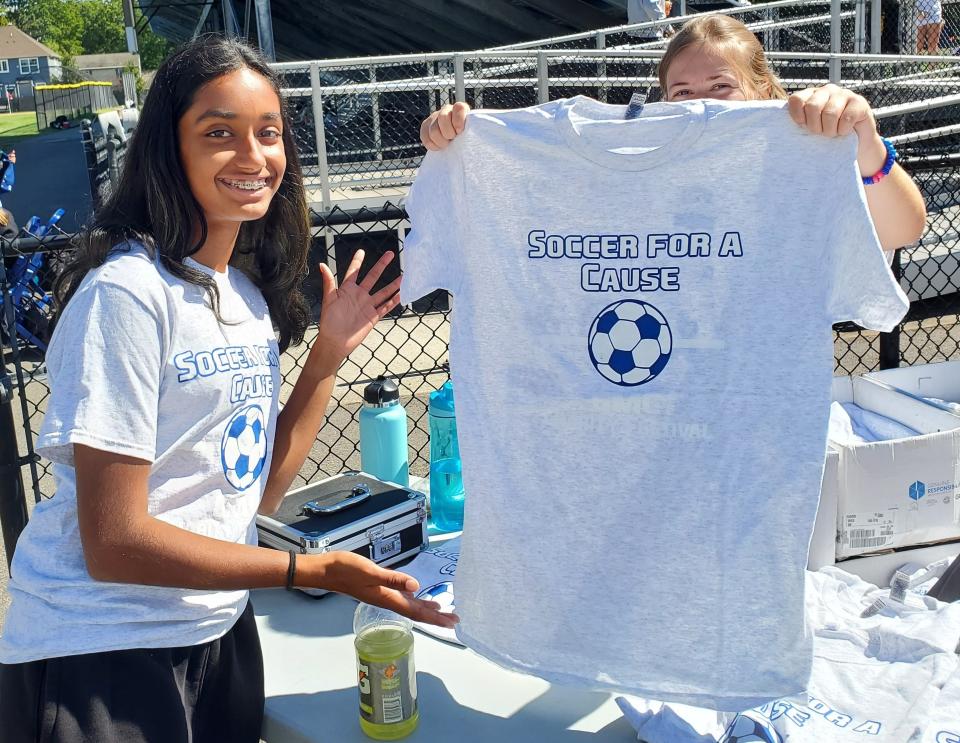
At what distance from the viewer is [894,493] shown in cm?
260

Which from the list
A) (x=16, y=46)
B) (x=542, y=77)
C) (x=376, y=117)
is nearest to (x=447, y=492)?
(x=542, y=77)

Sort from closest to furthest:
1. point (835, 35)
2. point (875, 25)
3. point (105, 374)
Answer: point (105, 374) → point (835, 35) → point (875, 25)

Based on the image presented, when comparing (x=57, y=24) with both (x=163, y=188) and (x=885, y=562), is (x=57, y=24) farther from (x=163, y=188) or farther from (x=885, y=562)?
(x=885, y=562)

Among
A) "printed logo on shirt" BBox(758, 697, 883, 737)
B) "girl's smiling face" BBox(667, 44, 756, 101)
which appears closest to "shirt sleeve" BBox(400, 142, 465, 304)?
"girl's smiling face" BBox(667, 44, 756, 101)

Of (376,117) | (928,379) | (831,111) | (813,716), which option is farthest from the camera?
(376,117)

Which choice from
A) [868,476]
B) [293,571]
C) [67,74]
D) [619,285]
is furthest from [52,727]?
[67,74]

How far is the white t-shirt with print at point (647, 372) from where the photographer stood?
178 centimetres

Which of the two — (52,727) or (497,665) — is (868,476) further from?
(52,727)

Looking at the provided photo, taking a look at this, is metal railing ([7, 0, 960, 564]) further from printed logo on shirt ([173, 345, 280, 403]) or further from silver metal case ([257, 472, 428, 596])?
Result: printed logo on shirt ([173, 345, 280, 403])

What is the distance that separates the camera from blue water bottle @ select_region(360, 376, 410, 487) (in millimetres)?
2877

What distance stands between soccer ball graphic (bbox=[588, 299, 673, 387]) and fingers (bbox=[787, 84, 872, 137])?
45 centimetres

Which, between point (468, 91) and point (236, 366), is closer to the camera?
point (236, 366)

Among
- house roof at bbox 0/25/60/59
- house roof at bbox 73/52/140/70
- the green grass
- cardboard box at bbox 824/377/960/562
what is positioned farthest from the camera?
house roof at bbox 0/25/60/59

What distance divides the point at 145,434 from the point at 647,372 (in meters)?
0.95
